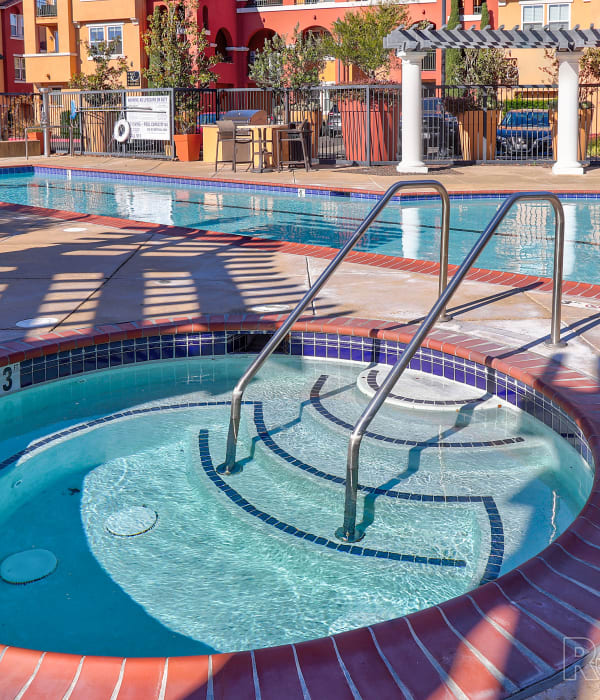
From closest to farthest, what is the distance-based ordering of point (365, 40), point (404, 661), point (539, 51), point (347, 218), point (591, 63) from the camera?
1. point (404, 661)
2. point (347, 218)
3. point (591, 63)
4. point (365, 40)
5. point (539, 51)

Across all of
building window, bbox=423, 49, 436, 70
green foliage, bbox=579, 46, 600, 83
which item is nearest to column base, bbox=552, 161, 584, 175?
green foliage, bbox=579, 46, 600, 83

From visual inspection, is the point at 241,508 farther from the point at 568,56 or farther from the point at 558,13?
the point at 558,13

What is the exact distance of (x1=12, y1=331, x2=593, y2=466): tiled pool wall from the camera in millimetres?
4535

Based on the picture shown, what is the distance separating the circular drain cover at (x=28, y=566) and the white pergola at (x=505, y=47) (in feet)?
46.3

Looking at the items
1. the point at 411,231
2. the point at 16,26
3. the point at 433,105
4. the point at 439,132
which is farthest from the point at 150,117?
the point at 16,26

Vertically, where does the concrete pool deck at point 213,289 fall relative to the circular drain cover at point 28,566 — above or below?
above

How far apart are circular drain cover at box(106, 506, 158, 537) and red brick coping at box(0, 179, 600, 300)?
12.3 feet

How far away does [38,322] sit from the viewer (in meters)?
5.29

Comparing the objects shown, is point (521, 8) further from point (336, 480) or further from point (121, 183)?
point (336, 480)

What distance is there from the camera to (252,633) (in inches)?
107

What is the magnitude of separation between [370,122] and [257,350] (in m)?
13.7

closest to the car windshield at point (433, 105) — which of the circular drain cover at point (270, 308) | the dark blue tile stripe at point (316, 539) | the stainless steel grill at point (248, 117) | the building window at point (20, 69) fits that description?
the stainless steel grill at point (248, 117)

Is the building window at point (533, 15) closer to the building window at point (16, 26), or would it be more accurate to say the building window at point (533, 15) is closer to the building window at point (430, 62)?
the building window at point (430, 62)

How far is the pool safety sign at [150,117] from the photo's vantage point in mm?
19953
